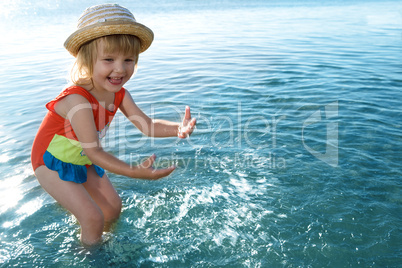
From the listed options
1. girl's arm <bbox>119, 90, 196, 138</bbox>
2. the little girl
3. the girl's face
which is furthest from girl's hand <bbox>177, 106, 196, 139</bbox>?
the girl's face

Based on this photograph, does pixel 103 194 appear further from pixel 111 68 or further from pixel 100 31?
pixel 100 31

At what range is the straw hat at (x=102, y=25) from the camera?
278cm

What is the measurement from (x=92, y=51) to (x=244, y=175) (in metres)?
2.40

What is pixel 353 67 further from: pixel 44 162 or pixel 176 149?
pixel 44 162

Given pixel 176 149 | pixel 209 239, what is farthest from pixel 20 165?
pixel 209 239

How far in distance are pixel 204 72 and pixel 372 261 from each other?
24.6 feet

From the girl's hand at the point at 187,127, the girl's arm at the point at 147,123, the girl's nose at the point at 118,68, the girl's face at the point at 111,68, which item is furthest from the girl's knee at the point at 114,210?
the girl's nose at the point at 118,68

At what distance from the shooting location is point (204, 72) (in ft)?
32.3

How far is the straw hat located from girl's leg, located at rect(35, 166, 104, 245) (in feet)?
3.70

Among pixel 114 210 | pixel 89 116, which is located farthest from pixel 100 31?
pixel 114 210

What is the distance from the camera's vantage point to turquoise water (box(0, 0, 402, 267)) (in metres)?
3.22

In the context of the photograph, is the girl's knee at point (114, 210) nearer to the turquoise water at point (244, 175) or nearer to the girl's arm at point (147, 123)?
the turquoise water at point (244, 175)

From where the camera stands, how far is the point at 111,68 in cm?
293

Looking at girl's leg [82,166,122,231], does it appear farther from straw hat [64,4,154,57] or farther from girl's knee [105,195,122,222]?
straw hat [64,4,154,57]
